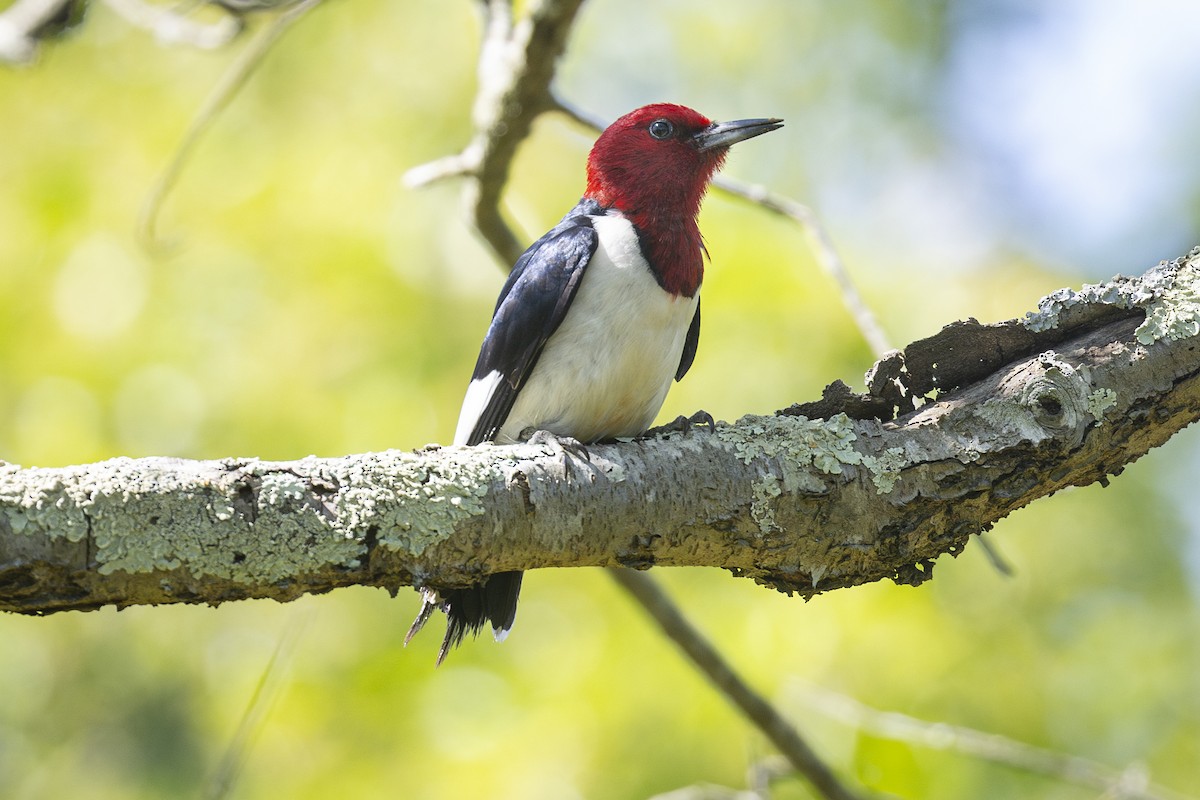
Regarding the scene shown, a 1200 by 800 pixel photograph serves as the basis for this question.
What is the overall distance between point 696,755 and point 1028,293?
271cm

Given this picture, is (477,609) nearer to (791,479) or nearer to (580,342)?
(580,342)

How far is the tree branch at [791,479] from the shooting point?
1.96 meters

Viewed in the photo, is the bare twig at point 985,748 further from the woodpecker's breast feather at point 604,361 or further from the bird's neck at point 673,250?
the bird's neck at point 673,250

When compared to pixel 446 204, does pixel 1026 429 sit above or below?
above

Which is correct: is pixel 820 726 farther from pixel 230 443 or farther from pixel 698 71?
pixel 698 71

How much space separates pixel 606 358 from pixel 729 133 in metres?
1.02

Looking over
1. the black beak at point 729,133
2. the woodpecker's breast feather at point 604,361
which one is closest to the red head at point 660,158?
the black beak at point 729,133

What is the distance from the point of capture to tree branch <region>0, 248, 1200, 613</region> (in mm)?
1957

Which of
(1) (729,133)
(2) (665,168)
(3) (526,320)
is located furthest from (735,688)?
(1) (729,133)

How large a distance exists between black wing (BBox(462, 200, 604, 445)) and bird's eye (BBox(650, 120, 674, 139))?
643 mm

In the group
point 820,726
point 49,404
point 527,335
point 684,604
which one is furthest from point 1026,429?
point 49,404

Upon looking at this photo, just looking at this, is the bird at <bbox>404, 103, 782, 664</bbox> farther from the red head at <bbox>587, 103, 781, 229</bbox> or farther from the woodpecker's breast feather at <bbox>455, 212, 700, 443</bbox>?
the red head at <bbox>587, 103, 781, 229</bbox>

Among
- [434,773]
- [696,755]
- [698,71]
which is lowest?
[434,773]

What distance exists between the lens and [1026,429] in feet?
7.34
